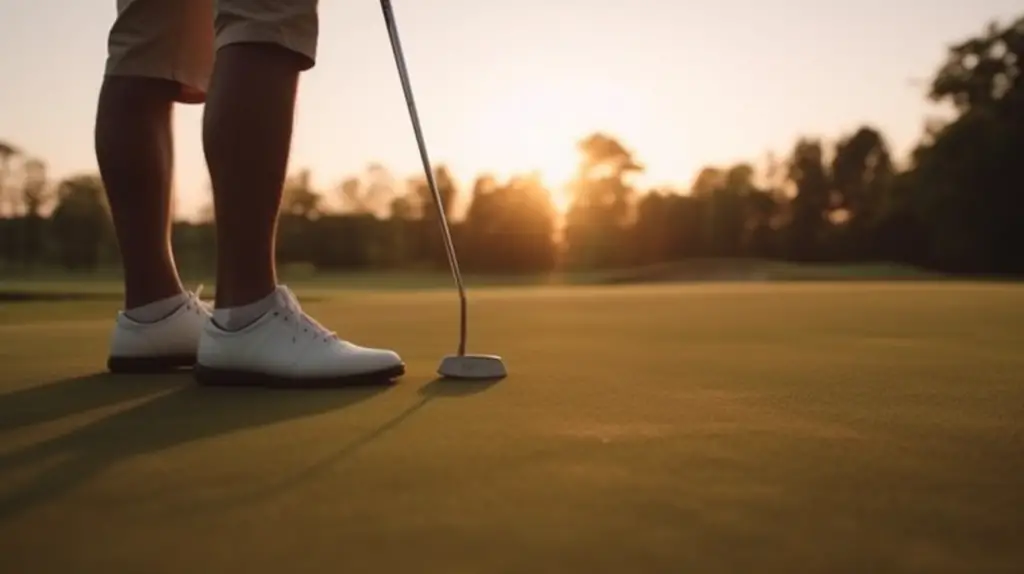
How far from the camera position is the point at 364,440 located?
1250 mm

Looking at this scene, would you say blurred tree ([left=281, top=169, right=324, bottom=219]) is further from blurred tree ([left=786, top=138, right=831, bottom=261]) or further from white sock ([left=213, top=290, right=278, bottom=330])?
white sock ([left=213, top=290, right=278, bottom=330])

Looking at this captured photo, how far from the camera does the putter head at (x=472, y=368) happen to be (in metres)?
1.98

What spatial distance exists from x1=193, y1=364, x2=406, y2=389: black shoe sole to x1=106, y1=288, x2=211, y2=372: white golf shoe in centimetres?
30

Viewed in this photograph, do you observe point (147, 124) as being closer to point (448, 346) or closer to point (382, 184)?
point (448, 346)

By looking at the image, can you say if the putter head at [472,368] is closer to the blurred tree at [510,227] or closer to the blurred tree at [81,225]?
the blurred tree at [81,225]

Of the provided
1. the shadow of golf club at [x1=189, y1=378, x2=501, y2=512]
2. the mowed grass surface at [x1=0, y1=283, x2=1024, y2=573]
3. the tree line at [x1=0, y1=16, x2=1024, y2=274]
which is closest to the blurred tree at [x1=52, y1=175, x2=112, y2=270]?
the tree line at [x1=0, y1=16, x2=1024, y2=274]

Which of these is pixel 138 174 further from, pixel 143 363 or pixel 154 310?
pixel 143 363

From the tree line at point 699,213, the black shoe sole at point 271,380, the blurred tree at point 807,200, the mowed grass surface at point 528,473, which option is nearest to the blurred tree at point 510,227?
the tree line at point 699,213

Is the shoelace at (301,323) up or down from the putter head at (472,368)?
up

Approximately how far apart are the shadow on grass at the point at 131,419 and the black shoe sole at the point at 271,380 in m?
0.03

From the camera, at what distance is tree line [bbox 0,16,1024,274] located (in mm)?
29078

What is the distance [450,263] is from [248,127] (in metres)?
0.55

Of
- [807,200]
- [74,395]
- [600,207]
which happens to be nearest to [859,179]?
[807,200]

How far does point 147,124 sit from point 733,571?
1.82 metres
